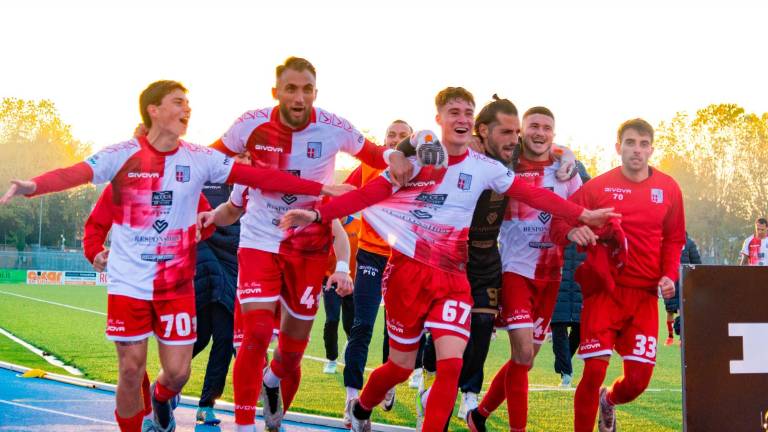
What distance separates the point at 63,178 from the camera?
5.99 m

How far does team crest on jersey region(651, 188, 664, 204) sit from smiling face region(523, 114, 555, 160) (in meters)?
0.87

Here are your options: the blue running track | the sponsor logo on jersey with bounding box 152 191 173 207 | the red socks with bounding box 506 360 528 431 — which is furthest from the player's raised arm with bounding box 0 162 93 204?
the red socks with bounding box 506 360 528 431

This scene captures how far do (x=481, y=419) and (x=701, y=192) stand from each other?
200 ft

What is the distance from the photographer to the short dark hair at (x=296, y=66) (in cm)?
709

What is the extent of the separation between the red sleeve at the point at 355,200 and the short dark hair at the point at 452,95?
698 mm

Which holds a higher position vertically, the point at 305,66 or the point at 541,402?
the point at 305,66

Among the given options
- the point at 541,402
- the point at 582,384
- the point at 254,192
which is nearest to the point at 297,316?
the point at 254,192

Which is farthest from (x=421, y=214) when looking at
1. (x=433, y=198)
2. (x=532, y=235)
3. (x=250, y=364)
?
(x=250, y=364)

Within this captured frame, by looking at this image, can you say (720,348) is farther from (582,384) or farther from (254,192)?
(254,192)

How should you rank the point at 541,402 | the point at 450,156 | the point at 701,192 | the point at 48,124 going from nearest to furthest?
the point at 450,156 < the point at 541,402 < the point at 701,192 < the point at 48,124

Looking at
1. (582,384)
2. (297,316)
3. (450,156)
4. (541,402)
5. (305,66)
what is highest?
(305,66)

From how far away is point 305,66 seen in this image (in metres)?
7.12

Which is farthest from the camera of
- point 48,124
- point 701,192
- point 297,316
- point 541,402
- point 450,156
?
point 48,124

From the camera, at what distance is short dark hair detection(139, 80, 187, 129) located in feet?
21.7
